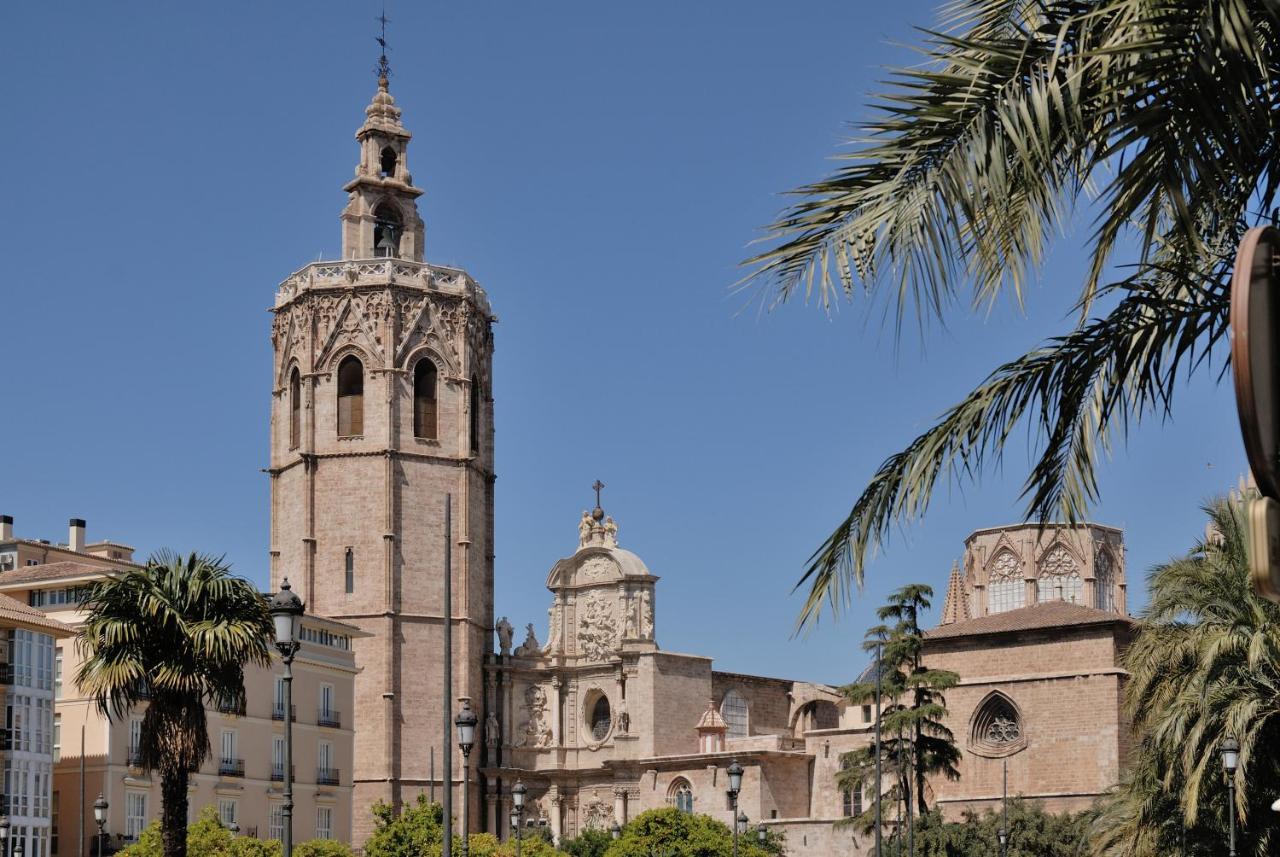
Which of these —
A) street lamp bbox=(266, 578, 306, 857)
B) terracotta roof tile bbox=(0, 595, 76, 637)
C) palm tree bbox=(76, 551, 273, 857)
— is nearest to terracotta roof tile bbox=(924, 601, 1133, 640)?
terracotta roof tile bbox=(0, 595, 76, 637)

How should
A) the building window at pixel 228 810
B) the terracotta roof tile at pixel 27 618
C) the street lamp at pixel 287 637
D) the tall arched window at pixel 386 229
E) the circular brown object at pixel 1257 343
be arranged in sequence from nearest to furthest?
the circular brown object at pixel 1257 343 → the street lamp at pixel 287 637 → the terracotta roof tile at pixel 27 618 → the building window at pixel 228 810 → the tall arched window at pixel 386 229

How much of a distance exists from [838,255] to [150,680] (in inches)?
862

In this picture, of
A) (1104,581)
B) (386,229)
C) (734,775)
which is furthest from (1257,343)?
(1104,581)

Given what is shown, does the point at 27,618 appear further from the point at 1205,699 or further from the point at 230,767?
the point at 1205,699

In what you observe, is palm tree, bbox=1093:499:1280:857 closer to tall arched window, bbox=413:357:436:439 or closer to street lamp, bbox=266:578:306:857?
street lamp, bbox=266:578:306:857

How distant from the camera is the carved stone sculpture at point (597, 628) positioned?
256ft

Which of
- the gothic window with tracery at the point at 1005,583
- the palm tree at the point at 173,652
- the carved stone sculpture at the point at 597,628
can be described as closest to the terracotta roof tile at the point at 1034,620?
the carved stone sculpture at the point at 597,628

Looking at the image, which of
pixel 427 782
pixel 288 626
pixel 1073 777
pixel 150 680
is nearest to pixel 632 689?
pixel 427 782

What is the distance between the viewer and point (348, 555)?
75.9 metres

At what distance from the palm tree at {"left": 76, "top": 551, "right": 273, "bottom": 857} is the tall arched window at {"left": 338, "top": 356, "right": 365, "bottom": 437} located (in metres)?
48.0

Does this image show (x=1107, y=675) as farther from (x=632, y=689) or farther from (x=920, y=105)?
(x=920, y=105)

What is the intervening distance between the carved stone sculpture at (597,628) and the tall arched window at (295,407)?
13752 mm

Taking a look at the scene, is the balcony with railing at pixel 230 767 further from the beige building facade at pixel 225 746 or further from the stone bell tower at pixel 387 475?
the stone bell tower at pixel 387 475

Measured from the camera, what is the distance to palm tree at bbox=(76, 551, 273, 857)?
27.8 metres
